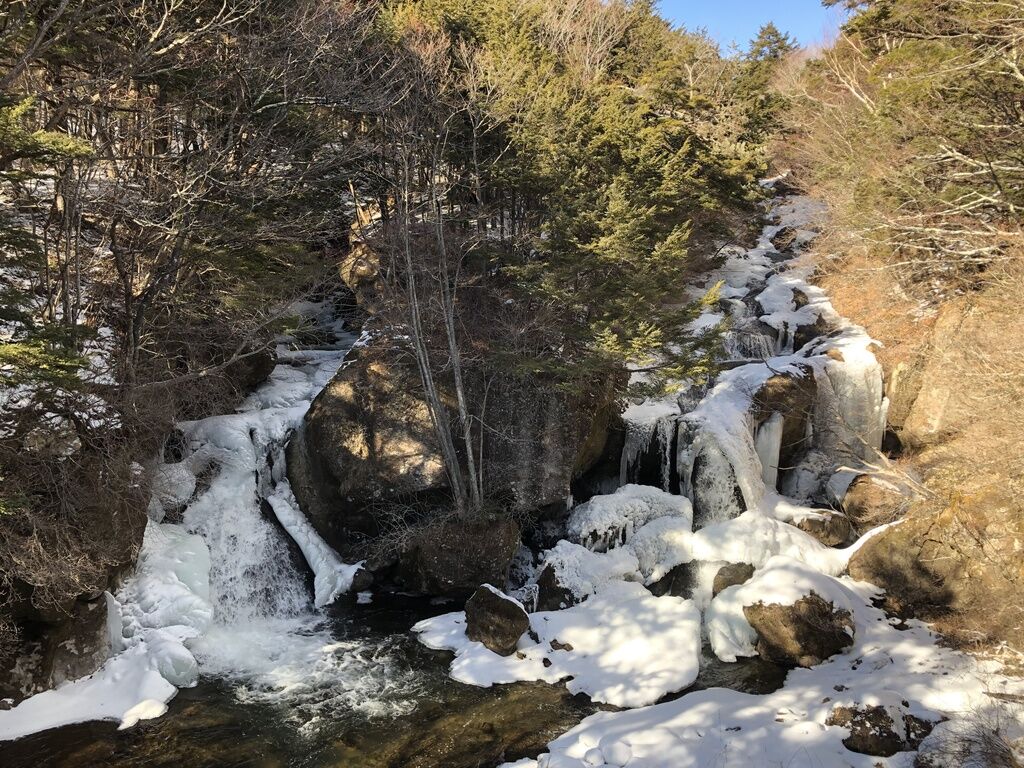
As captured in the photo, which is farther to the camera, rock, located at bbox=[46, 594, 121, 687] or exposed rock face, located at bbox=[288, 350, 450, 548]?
exposed rock face, located at bbox=[288, 350, 450, 548]

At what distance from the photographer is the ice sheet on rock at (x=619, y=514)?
13742mm

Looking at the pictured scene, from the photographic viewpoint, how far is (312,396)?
52.3 ft

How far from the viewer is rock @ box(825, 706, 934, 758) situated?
7.78m

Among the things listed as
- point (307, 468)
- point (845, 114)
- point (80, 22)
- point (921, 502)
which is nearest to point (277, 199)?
point (80, 22)

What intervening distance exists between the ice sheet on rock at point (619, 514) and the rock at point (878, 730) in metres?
5.67

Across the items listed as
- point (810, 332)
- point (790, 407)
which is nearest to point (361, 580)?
point (790, 407)

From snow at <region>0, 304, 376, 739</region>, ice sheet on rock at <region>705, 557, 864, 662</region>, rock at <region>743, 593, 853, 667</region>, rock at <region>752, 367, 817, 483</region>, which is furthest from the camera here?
rock at <region>752, 367, 817, 483</region>

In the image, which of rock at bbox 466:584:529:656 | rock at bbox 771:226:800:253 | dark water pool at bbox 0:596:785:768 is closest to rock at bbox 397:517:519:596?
rock at bbox 466:584:529:656

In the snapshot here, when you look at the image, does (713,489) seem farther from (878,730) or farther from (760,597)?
(878,730)

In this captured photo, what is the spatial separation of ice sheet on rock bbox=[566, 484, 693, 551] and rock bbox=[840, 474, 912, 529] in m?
3.73

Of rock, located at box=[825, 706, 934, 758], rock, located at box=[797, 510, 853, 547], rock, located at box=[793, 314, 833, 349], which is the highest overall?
rock, located at box=[793, 314, 833, 349]

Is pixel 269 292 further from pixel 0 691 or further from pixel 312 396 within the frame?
pixel 0 691

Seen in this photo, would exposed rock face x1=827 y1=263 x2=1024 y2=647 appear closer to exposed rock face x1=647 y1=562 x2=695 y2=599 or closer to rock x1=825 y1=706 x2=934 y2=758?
rock x1=825 y1=706 x2=934 y2=758

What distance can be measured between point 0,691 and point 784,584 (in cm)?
1202
